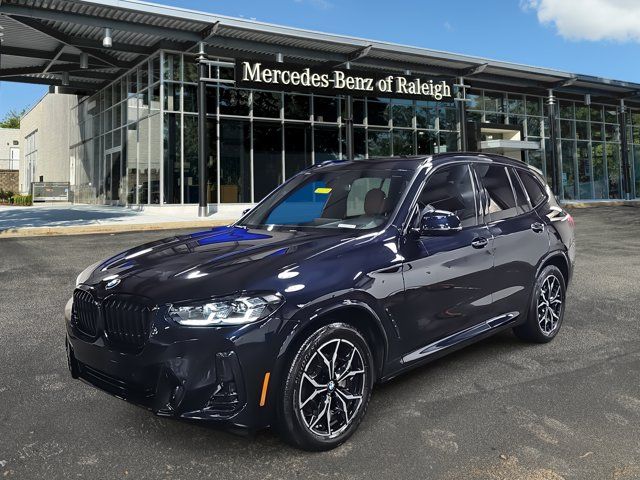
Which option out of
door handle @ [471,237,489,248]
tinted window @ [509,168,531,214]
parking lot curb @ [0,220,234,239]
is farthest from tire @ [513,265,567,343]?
parking lot curb @ [0,220,234,239]

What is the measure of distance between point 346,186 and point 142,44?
19.3 metres

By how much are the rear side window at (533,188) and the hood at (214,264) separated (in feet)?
7.78

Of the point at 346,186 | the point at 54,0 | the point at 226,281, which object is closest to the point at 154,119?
the point at 54,0

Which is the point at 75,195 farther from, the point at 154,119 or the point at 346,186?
the point at 346,186

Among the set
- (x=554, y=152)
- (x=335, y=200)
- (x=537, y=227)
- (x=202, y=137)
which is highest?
(x=554, y=152)

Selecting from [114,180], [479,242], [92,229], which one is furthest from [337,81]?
[479,242]

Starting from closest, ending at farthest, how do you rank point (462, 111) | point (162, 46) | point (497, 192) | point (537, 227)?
point (497, 192), point (537, 227), point (162, 46), point (462, 111)

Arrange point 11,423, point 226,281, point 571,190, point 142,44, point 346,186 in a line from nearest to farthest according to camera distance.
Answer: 1. point 226,281
2. point 11,423
3. point 346,186
4. point 142,44
5. point 571,190

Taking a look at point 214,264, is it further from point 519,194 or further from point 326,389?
point 519,194

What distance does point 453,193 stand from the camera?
4.20 m

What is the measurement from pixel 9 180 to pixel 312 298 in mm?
57780

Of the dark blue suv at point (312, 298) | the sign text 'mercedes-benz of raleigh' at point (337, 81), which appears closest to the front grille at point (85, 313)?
the dark blue suv at point (312, 298)

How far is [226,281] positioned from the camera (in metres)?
2.78

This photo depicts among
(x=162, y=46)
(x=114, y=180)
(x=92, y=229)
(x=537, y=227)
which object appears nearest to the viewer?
(x=537, y=227)
